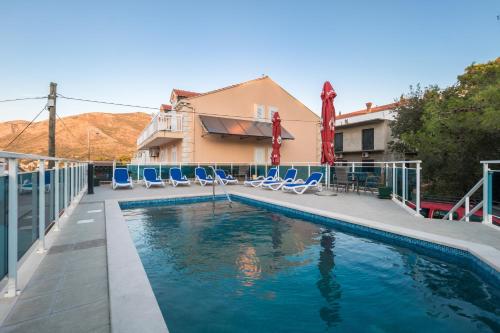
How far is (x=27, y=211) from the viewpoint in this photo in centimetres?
329

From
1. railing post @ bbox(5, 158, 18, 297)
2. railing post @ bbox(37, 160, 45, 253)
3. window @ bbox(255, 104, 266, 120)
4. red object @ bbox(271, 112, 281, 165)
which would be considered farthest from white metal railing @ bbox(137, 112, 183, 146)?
railing post @ bbox(5, 158, 18, 297)

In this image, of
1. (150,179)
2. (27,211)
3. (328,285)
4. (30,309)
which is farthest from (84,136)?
(328,285)

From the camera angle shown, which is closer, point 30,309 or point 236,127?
point 30,309

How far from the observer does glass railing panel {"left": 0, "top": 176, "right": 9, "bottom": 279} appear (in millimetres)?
2389

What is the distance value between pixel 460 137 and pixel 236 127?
12.3 meters

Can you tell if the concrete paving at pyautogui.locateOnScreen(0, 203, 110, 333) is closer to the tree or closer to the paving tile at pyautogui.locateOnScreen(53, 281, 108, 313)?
the paving tile at pyautogui.locateOnScreen(53, 281, 108, 313)

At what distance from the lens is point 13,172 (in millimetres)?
2553

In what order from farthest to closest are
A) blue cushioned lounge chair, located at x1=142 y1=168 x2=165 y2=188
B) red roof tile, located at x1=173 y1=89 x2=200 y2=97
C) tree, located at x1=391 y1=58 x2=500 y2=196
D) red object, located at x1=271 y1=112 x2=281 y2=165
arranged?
red roof tile, located at x1=173 y1=89 x2=200 y2=97
red object, located at x1=271 y1=112 x2=281 y2=165
blue cushioned lounge chair, located at x1=142 y1=168 x2=165 y2=188
tree, located at x1=391 y1=58 x2=500 y2=196

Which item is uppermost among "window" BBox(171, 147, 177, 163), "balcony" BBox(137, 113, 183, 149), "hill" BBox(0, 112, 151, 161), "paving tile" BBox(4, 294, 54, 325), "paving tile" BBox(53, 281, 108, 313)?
"hill" BBox(0, 112, 151, 161)

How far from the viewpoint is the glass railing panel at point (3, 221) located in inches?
94.0

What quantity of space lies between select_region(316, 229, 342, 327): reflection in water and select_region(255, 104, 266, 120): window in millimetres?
16651

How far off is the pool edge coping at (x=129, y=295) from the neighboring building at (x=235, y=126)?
44.5 ft

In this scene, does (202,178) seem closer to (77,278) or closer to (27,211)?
(27,211)

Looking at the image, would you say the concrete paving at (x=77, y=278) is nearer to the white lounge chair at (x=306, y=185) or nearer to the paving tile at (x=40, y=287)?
the paving tile at (x=40, y=287)
